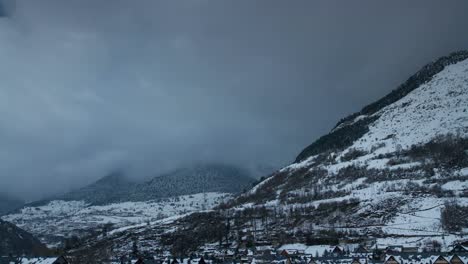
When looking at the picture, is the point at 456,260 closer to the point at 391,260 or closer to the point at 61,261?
the point at 391,260

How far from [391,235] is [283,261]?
205ft

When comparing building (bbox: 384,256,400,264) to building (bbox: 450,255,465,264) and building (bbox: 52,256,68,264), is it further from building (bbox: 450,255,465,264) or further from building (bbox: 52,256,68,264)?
building (bbox: 52,256,68,264)

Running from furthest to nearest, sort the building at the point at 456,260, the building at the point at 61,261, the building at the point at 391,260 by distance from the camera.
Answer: the building at the point at 61,261 → the building at the point at 391,260 → the building at the point at 456,260

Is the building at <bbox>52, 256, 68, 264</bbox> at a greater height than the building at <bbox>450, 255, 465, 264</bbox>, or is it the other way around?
the building at <bbox>52, 256, 68, 264</bbox>

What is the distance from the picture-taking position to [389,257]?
117938mm

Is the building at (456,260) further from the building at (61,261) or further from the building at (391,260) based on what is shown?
the building at (61,261)

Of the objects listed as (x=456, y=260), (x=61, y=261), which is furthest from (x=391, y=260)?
(x=61, y=261)

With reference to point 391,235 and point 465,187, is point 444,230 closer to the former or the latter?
point 391,235

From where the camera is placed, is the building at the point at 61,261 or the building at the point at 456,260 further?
the building at the point at 61,261

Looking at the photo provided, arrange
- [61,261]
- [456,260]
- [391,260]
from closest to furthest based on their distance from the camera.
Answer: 1. [456,260]
2. [391,260]
3. [61,261]

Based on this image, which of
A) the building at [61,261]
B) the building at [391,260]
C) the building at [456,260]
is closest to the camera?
the building at [456,260]

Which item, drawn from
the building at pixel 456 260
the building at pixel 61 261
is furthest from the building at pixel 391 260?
the building at pixel 61 261

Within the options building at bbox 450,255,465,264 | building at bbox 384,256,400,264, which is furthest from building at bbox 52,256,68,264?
building at bbox 450,255,465,264

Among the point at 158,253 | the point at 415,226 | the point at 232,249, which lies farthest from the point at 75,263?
the point at 415,226
